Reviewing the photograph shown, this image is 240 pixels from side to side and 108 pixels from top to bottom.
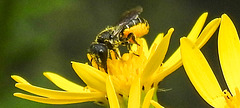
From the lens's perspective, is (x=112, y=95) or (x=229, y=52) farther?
(x=229, y=52)

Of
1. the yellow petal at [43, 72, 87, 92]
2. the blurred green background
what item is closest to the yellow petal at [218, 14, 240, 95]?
the yellow petal at [43, 72, 87, 92]

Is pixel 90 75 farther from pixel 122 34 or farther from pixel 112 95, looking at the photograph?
pixel 122 34

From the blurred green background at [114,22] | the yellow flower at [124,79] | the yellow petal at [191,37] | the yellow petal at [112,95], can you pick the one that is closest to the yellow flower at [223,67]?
the yellow flower at [124,79]

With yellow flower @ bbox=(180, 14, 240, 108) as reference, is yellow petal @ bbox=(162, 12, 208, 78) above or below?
above

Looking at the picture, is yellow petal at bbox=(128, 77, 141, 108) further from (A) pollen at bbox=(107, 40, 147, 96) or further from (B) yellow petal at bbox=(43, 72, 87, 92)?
(B) yellow petal at bbox=(43, 72, 87, 92)

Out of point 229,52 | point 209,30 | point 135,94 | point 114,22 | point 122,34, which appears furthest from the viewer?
point 114,22

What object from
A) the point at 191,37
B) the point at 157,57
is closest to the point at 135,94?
the point at 157,57
